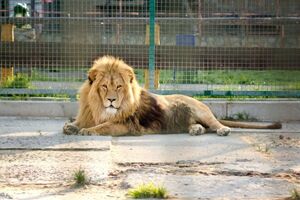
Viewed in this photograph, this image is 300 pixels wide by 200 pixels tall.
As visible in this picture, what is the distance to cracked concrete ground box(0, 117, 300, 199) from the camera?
4.74 meters

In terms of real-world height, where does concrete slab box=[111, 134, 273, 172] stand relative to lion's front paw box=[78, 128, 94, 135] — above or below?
below

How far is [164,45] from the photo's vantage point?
9.23 m

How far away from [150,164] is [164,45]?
12.3ft

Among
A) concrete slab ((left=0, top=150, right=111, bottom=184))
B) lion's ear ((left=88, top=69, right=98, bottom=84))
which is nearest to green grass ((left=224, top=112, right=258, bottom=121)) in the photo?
lion's ear ((left=88, top=69, right=98, bottom=84))

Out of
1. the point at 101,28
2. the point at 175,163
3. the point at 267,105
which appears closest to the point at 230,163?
the point at 175,163

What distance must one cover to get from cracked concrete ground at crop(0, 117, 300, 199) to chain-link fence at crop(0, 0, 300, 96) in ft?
5.07

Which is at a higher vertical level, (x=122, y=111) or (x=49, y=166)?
(x=122, y=111)

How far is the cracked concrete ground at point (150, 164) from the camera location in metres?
4.74

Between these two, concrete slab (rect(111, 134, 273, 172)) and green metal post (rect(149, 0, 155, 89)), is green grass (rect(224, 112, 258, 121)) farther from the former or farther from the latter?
concrete slab (rect(111, 134, 273, 172))

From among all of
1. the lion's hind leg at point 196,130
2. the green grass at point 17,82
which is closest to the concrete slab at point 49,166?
the lion's hind leg at point 196,130

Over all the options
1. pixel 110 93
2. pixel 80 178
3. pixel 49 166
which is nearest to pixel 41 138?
pixel 110 93

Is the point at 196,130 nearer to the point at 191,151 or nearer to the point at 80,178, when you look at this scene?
the point at 191,151

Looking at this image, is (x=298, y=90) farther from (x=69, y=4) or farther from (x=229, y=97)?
(x=69, y=4)

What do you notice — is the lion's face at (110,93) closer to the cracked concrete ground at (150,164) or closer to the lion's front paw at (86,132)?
the lion's front paw at (86,132)
